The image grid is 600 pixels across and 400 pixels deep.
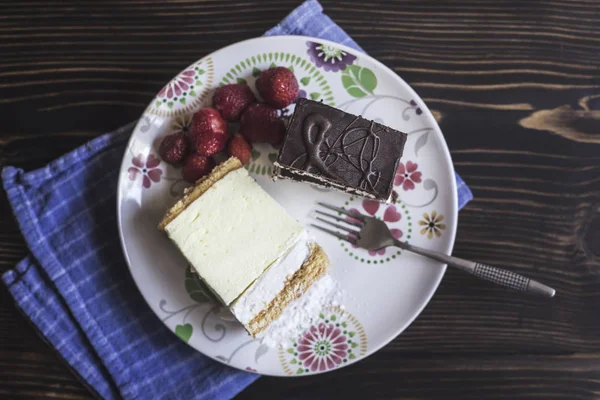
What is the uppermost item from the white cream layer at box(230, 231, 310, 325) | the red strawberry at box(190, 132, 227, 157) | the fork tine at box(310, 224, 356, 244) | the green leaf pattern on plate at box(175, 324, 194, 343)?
the red strawberry at box(190, 132, 227, 157)

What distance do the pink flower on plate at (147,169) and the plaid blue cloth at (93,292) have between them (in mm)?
189

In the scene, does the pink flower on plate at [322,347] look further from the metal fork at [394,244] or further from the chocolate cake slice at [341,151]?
the chocolate cake slice at [341,151]

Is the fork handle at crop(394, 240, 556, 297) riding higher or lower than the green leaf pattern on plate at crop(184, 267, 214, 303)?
lower

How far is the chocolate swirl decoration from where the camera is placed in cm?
209

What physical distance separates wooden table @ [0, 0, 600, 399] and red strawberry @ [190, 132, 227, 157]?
1.65 ft

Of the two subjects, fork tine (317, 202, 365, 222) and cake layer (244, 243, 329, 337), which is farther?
fork tine (317, 202, 365, 222)

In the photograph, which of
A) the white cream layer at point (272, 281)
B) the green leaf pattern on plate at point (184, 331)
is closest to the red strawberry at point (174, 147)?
the white cream layer at point (272, 281)

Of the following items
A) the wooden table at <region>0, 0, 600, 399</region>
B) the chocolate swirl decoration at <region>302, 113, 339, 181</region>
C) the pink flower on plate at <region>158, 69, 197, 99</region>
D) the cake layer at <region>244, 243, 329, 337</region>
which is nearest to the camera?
the chocolate swirl decoration at <region>302, 113, 339, 181</region>

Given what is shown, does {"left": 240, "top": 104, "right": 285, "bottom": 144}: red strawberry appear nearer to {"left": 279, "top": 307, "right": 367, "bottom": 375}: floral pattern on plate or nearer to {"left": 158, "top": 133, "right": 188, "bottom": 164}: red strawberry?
{"left": 158, "top": 133, "right": 188, "bottom": 164}: red strawberry

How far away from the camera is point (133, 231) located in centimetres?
229

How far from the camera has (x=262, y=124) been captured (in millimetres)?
2258

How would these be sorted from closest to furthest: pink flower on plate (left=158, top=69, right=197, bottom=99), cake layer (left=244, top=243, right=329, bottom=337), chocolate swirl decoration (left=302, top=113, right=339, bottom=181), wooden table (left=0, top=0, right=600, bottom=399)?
chocolate swirl decoration (left=302, top=113, right=339, bottom=181)
cake layer (left=244, top=243, right=329, bottom=337)
pink flower on plate (left=158, top=69, right=197, bottom=99)
wooden table (left=0, top=0, right=600, bottom=399)

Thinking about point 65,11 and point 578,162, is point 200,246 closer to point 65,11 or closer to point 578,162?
point 65,11

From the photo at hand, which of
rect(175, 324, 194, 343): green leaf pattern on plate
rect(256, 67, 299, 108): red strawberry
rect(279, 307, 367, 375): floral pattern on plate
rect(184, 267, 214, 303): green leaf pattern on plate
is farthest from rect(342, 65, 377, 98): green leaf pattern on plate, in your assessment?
rect(175, 324, 194, 343): green leaf pattern on plate
